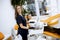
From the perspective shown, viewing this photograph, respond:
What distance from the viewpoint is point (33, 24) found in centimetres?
235

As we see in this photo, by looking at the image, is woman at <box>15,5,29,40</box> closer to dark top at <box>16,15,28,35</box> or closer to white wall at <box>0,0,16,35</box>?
dark top at <box>16,15,28,35</box>

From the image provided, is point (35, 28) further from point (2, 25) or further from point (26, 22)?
point (2, 25)

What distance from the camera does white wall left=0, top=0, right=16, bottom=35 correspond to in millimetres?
2371

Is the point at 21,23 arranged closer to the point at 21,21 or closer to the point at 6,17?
the point at 21,21

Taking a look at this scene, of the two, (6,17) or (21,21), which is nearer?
(21,21)

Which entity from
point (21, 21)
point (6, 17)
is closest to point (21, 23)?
point (21, 21)

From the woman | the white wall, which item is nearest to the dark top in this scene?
the woman

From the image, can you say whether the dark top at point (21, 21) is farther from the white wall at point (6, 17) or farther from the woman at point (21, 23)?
the white wall at point (6, 17)

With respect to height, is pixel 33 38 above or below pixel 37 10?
below

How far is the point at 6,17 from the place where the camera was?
8.14 ft

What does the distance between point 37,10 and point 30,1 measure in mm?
228

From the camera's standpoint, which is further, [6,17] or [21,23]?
[6,17]

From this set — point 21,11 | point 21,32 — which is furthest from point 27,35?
point 21,11

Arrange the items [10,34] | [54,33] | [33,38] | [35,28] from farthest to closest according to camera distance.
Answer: [10,34] < [35,28] < [33,38] < [54,33]
